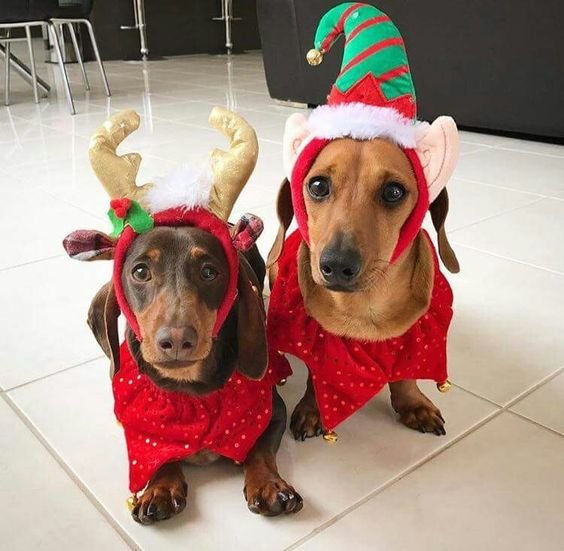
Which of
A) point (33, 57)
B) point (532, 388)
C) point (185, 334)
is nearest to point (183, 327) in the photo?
point (185, 334)

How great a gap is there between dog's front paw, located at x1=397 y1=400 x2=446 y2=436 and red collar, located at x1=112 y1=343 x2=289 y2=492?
0.93 ft

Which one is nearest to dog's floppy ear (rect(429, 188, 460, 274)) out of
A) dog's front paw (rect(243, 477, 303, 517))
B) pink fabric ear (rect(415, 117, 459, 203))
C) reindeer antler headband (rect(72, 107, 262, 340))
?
pink fabric ear (rect(415, 117, 459, 203))

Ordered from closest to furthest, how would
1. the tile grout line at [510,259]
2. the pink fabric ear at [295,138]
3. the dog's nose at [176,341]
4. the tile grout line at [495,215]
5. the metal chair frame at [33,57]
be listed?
the dog's nose at [176,341]
the pink fabric ear at [295,138]
the tile grout line at [510,259]
the tile grout line at [495,215]
the metal chair frame at [33,57]

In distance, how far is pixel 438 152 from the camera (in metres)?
1.12

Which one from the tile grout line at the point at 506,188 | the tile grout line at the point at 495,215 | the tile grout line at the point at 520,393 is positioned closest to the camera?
the tile grout line at the point at 520,393

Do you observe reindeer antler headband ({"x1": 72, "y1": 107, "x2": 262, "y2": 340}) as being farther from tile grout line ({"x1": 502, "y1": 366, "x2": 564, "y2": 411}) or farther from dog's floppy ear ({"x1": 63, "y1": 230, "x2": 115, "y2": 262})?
tile grout line ({"x1": 502, "y1": 366, "x2": 564, "y2": 411})

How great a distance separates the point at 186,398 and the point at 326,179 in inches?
16.1

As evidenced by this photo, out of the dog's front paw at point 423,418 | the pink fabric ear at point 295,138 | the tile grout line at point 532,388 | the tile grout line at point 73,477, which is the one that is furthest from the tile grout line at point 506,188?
the tile grout line at point 73,477

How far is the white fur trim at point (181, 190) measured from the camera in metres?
1.09

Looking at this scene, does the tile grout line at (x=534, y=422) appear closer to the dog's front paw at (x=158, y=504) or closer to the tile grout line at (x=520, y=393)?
the tile grout line at (x=520, y=393)

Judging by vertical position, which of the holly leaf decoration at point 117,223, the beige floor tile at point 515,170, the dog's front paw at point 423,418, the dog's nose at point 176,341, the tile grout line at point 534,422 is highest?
the holly leaf decoration at point 117,223

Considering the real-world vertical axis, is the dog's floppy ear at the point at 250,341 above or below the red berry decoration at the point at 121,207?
below

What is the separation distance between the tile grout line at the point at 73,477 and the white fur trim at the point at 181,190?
1.48 feet

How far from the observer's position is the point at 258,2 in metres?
4.23
